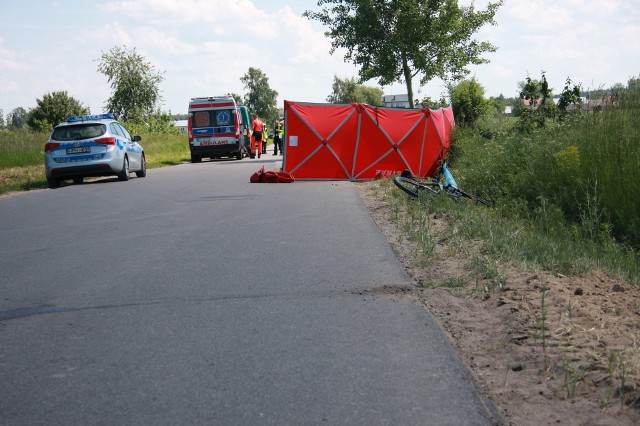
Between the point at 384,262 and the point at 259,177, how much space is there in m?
12.5

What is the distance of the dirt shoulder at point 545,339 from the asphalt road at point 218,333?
0.71 ft

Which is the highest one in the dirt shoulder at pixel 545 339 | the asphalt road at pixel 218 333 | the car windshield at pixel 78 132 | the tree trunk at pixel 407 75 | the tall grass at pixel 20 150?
the tree trunk at pixel 407 75

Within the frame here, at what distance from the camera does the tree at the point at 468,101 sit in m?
31.9

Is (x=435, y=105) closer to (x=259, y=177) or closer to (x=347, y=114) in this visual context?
(x=347, y=114)

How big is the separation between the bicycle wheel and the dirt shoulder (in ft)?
19.3

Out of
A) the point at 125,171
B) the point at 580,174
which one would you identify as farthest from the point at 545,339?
the point at 125,171

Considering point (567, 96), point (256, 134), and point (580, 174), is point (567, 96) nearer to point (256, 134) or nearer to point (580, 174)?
point (580, 174)

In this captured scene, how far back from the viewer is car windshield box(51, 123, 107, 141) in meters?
21.5

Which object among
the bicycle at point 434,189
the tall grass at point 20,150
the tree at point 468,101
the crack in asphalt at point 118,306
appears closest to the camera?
the crack in asphalt at point 118,306

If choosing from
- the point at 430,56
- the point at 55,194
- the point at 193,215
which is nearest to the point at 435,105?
the point at 430,56

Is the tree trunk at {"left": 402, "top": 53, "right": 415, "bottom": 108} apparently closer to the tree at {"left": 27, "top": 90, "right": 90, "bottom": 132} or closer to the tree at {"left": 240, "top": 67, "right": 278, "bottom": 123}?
the tree at {"left": 27, "top": 90, "right": 90, "bottom": 132}

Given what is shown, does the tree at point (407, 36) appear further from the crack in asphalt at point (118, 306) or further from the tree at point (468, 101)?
the crack in asphalt at point (118, 306)

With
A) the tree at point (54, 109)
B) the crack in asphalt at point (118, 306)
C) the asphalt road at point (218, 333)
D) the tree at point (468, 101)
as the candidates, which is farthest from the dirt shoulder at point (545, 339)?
the tree at point (54, 109)

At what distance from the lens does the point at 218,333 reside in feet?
18.9
